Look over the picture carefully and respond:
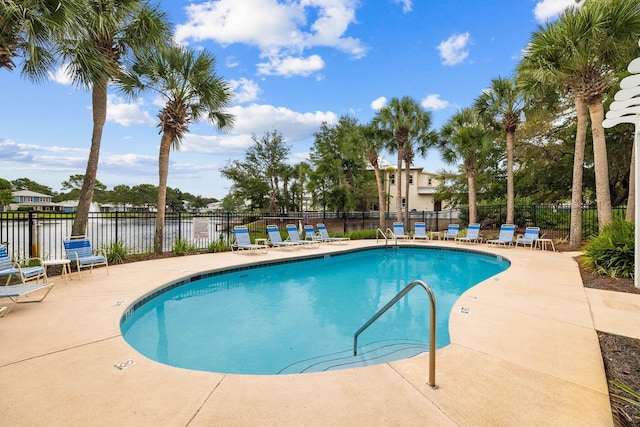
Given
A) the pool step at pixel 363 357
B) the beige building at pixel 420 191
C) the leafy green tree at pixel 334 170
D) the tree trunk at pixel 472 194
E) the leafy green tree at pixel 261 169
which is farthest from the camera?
the beige building at pixel 420 191

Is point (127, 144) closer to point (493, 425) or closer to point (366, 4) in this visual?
point (366, 4)

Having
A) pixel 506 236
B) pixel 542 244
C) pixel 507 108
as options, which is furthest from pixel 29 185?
pixel 542 244

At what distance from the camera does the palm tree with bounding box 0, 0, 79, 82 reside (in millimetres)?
5277

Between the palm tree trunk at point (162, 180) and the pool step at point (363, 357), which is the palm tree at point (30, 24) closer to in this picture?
the palm tree trunk at point (162, 180)

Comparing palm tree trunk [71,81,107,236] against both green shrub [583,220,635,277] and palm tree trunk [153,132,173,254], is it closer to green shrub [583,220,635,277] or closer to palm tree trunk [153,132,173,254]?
palm tree trunk [153,132,173,254]

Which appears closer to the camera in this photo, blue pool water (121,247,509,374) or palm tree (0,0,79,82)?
blue pool water (121,247,509,374)

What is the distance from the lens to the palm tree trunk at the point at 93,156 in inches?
313

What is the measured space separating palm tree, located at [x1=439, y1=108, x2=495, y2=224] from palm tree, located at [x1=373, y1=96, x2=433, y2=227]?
1.29 meters

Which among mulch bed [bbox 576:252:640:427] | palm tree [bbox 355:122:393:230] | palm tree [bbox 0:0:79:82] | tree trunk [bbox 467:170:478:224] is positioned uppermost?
palm tree [bbox 355:122:393:230]

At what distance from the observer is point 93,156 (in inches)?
317

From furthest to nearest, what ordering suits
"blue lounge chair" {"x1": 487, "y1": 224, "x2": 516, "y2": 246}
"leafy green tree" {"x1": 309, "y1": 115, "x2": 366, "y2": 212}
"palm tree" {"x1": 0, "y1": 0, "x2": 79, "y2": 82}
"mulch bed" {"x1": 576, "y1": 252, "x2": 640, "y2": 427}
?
"leafy green tree" {"x1": 309, "y1": 115, "x2": 366, "y2": 212} < "blue lounge chair" {"x1": 487, "y1": 224, "x2": 516, "y2": 246} < "palm tree" {"x1": 0, "y1": 0, "x2": 79, "y2": 82} < "mulch bed" {"x1": 576, "y1": 252, "x2": 640, "y2": 427}

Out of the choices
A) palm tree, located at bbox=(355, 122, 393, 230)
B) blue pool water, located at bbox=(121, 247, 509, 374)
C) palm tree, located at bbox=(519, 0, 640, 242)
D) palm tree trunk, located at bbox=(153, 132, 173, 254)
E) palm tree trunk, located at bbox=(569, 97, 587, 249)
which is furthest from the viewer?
palm tree, located at bbox=(355, 122, 393, 230)

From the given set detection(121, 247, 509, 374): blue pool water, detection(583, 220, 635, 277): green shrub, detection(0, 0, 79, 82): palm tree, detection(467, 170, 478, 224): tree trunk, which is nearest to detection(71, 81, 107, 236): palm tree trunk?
detection(0, 0, 79, 82): palm tree

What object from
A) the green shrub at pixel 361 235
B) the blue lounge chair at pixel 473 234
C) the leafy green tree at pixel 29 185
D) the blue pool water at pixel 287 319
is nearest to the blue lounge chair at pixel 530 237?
the blue lounge chair at pixel 473 234
